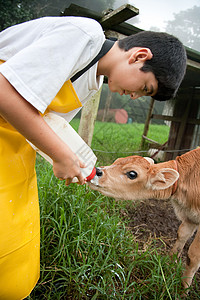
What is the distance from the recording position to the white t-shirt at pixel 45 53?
879 mm

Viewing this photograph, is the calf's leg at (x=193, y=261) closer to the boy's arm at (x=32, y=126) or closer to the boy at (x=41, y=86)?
the boy at (x=41, y=86)

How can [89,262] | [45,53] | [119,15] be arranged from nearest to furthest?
[45,53] → [89,262] → [119,15]

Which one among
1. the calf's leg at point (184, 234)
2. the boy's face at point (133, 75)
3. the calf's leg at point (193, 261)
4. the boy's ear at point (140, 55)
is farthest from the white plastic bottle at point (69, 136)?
the calf's leg at point (184, 234)

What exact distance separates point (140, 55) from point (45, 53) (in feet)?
1.80

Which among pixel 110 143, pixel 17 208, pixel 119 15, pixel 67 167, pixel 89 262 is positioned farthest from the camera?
pixel 110 143

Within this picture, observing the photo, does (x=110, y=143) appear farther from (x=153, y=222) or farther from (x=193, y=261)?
(x=193, y=261)

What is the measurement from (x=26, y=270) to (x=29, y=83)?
1066mm

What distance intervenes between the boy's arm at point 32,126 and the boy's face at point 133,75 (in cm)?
52

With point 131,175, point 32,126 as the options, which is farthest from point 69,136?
point 131,175

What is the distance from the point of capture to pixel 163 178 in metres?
2.32

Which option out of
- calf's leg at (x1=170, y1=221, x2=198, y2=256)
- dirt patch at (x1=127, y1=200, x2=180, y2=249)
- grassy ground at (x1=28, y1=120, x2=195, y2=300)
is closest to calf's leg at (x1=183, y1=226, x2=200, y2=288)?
grassy ground at (x1=28, y1=120, x2=195, y2=300)

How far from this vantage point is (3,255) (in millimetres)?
1150

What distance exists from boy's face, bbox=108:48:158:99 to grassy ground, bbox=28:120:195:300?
1393 mm

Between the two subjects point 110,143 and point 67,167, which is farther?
point 110,143
